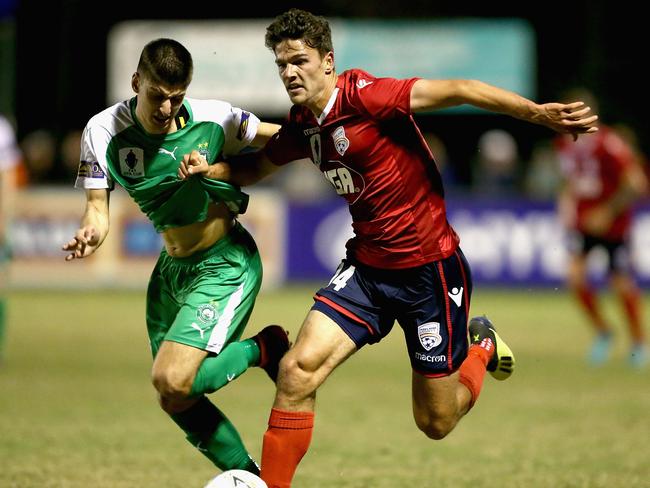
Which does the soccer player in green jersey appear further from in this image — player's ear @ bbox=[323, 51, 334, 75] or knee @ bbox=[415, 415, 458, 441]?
knee @ bbox=[415, 415, 458, 441]

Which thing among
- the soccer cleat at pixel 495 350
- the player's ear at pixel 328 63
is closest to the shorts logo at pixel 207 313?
the player's ear at pixel 328 63

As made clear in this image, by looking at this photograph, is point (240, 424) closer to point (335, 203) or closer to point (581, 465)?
point (581, 465)

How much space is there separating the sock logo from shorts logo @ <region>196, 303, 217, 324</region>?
3.95ft

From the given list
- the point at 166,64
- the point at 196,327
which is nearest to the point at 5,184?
the point at 196,327

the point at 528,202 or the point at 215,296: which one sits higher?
the point at 215,296

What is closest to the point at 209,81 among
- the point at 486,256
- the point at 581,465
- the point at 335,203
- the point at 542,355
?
the point at 335,203

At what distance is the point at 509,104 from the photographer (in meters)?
5.31

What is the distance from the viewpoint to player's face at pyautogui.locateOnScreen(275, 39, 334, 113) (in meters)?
5.55

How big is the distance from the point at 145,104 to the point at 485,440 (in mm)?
3531

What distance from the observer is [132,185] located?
6039 millimetres

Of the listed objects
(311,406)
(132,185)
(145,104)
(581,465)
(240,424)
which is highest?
(145,104)

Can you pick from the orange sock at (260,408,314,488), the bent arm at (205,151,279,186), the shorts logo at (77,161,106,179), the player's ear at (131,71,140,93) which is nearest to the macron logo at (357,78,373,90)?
the bent arm at (205,151,279,186)

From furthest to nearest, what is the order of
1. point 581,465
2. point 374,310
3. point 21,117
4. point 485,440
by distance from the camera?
point 21,117
point 485,440
point 581,465
point 374,310

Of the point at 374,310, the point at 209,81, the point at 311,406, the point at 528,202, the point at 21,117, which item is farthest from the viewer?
the point at 21,117
